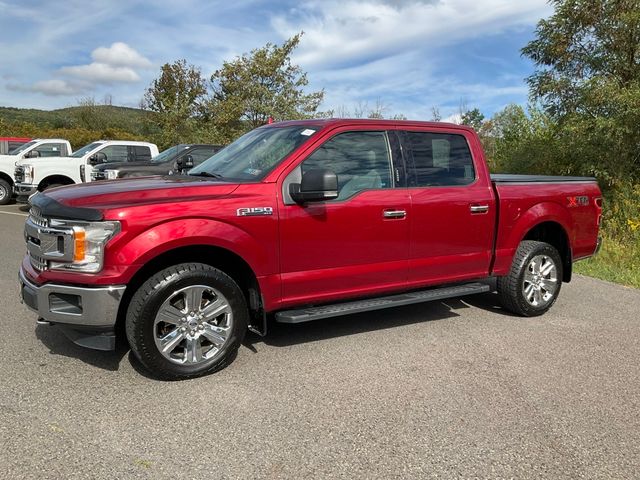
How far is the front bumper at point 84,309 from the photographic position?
3.38m

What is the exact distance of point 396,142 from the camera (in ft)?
15.2

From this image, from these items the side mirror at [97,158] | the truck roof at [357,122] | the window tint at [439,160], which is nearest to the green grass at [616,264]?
the window tint at [439,160]

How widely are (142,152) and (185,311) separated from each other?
11.7 metres

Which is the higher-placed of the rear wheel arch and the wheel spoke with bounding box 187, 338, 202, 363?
the rear wheel arch

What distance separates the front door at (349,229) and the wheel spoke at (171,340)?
841 millimetres

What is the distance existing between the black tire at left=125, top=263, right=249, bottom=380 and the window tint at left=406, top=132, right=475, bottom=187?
189 centimetres

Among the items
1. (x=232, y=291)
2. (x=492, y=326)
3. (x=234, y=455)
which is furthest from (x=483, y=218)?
(x=234, y=455)

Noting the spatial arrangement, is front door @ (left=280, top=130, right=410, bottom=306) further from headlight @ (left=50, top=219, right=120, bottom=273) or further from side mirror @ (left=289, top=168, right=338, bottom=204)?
headlight @ (left=50, top=219, right=120, bottom=273)

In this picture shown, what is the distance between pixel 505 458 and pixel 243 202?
2352 mm

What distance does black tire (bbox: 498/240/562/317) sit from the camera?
5281mm

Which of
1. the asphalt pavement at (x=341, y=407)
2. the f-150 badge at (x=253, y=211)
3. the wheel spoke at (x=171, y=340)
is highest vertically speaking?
the f-150 badge at (x=253, y=211)

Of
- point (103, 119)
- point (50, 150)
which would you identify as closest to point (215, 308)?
point (50, 150)

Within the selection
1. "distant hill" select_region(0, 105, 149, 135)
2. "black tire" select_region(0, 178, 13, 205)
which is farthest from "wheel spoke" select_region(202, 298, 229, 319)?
"distant hill" select_region(0, 105, 149, 135)

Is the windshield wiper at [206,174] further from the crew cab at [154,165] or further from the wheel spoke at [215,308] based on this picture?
the crew cab at [154,165]
